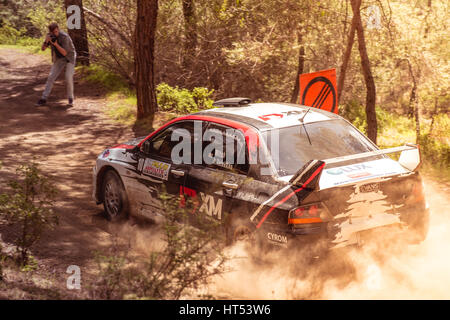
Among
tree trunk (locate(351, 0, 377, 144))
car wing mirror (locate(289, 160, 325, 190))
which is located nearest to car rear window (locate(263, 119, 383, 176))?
car wing mirror (locate(289, 160, 325, 190))

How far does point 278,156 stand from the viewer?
5535 millimetres

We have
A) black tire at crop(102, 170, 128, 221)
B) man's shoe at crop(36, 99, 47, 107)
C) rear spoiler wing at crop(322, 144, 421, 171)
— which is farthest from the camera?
man's shoe at crop(36, 99, 47, 107)

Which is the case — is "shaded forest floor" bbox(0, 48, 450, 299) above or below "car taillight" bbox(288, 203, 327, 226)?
below

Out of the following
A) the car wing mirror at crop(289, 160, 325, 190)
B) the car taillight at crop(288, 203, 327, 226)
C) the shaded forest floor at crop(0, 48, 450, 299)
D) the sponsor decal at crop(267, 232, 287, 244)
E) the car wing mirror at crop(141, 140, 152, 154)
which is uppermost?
the car wing mirror at crop(289, 160, 325, 190)

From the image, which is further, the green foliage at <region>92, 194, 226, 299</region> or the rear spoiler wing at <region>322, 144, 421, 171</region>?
the rear spoiler wing at <region>322, 144, 421, 171</region>

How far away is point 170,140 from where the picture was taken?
6668mm

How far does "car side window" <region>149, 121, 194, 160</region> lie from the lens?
21.1 ft

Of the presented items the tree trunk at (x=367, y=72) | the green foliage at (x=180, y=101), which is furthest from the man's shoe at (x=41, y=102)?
the tree trunk at (x=367, y=72)

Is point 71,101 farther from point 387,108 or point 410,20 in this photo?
point 387,108

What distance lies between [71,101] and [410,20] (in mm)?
10798

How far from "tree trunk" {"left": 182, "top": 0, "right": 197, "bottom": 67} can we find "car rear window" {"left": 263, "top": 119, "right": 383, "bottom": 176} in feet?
43.8

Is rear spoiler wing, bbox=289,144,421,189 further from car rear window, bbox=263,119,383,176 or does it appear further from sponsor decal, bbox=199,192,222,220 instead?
sponsor decal, bbox=199,192,222,220

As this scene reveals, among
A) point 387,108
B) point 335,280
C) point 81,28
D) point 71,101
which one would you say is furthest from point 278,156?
point 387,108

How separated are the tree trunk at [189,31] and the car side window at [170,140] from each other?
12.6 metres
